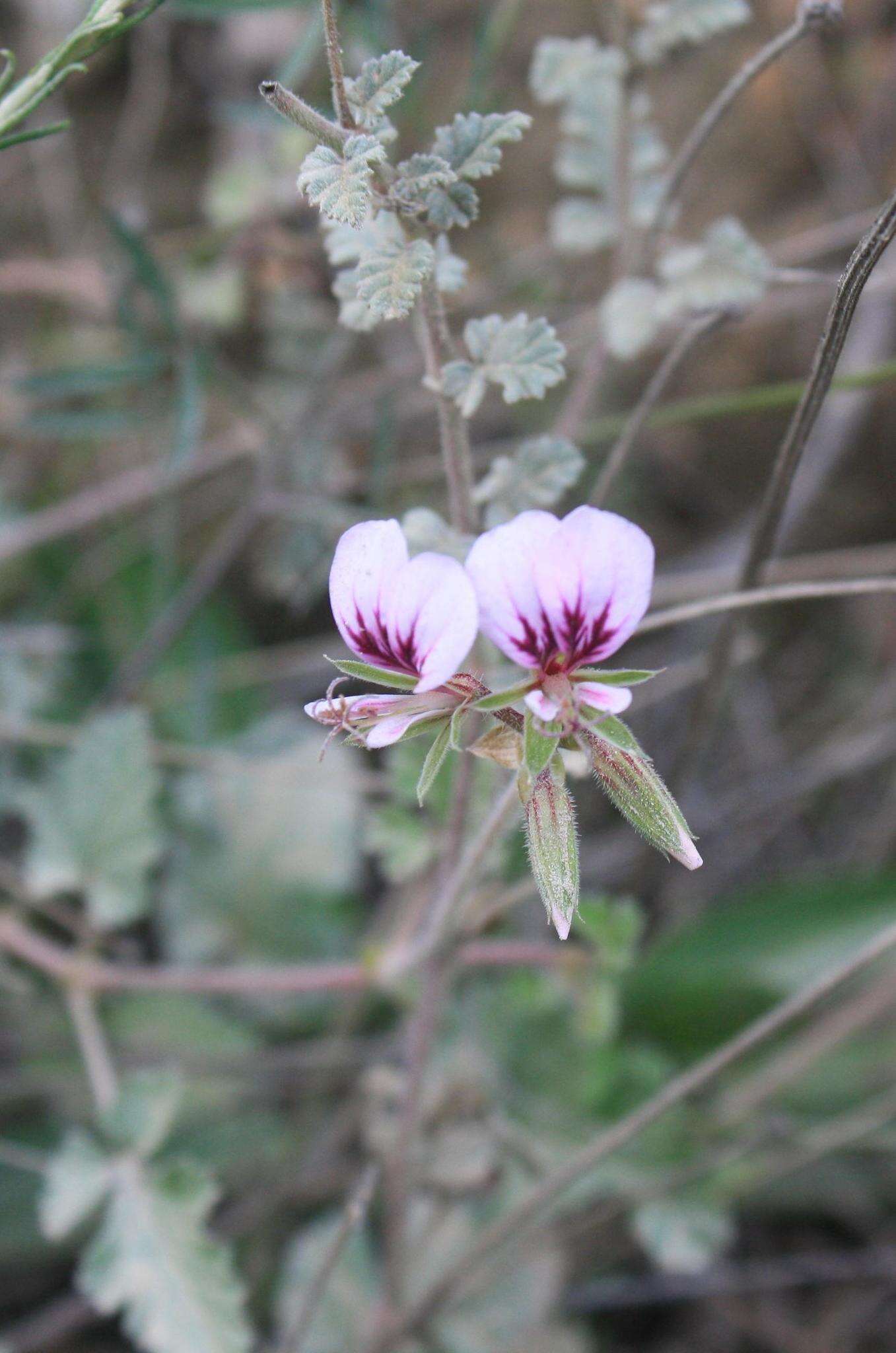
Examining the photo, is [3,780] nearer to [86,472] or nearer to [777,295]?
[86,472]

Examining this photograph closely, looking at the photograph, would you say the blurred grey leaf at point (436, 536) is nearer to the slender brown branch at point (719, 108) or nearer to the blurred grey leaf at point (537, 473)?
the blurred grey leaf at point (537, 473)

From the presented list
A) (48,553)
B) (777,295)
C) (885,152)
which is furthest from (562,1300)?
(885,152)

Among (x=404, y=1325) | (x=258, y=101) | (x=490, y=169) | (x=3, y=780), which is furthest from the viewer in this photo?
(x=258, y=101)

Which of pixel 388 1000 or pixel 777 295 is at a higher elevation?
pixel 777 295

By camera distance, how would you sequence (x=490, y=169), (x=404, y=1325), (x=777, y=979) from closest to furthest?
(x=490, y=169) < (x=404, y=1325) < (x=777, y=979)

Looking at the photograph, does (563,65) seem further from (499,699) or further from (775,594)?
(499,699)

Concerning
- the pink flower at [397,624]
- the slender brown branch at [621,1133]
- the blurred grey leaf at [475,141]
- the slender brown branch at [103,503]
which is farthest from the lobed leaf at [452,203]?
the slender brown branch at [103,503]

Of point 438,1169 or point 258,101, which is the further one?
point 258,101
